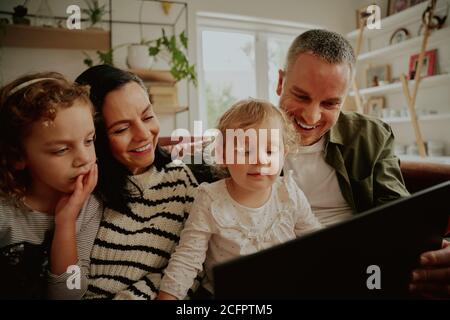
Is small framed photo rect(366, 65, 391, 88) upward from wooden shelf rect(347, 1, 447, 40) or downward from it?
downward

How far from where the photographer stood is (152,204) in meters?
0.86

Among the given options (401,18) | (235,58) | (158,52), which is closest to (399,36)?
(401,18)

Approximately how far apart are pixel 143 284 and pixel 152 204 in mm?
205

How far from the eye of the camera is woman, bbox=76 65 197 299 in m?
0.76

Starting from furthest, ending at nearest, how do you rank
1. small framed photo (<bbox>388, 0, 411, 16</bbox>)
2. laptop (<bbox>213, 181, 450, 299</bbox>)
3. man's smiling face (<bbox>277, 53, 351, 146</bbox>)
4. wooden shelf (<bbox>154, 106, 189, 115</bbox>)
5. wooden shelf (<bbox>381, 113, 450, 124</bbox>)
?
1. small framed photo (<bbox>388, 0, 411, 16</bbox>)
2. wooden shelf (<bbox>381, 113, 450, 124</bbox>)
3. wooden shelf (<bbox>154, 106, 189, 115</bbox>)
4. man's smiling face (<bbox>277, 53, 351, 146</bbox>)
5. laptop (<bbox>213, 181, 450, 299</bbox>)

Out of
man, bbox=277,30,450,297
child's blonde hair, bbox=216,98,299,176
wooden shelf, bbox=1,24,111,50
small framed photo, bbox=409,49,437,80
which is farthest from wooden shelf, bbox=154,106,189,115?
small framed photo, bbox=409,49,437,80

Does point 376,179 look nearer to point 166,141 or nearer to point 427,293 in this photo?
point 427,293

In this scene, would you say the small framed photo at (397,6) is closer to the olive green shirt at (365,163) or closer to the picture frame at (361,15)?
the picture frame at (361,15)

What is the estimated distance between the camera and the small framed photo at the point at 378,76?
355cm

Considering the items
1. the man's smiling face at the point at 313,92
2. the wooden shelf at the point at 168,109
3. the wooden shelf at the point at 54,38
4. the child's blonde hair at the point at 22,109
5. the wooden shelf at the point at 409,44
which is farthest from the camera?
the wooden shelf at the point at 409,44

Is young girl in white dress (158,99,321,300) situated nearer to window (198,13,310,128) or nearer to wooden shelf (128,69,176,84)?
wooden shelf (128,69,176,84)

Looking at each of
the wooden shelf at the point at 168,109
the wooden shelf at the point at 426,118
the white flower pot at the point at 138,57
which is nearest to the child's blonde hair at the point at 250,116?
the wooden shelf at the point at 168,109

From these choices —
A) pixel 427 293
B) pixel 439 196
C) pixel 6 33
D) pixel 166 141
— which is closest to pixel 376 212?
pixel 439 196

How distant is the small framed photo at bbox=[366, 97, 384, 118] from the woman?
3.32 meters
